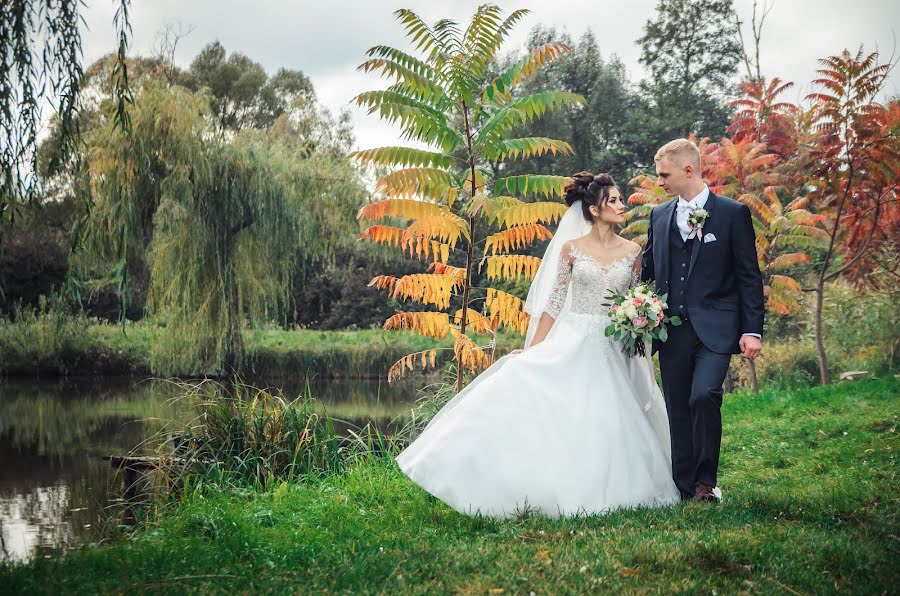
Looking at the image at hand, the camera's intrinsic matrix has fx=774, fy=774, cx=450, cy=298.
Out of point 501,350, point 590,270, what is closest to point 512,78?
point 590,270

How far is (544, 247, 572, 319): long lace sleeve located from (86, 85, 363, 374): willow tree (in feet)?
37.1

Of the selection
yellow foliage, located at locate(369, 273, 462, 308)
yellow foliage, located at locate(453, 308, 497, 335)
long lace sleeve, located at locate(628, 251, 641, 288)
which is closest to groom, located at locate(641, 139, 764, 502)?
long lace sleeve, located at locate(628, 251, 641, 288)

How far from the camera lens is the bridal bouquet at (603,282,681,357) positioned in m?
4.62

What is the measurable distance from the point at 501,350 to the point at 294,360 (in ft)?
19.7

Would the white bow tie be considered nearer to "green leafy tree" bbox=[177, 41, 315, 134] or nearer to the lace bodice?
the lace bodice

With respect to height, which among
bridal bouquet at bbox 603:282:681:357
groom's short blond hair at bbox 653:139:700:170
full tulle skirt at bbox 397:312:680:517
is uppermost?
groom's short blond hair at bbox 653:139:700:170

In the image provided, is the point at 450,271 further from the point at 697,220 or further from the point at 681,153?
the point at 697,220

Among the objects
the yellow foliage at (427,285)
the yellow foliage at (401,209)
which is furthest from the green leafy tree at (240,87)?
the yellow foliage at (427,285)

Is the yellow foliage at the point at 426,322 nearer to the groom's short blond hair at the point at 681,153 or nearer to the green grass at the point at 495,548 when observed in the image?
the green grass at the point at 495,548

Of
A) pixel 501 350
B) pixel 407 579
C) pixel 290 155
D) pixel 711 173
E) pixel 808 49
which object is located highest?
pixel 808 49

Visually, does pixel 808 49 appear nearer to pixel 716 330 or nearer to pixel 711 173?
pixel 711 173

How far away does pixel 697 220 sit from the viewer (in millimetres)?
4617

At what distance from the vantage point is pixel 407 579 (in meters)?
3.29

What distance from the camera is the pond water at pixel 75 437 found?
23.9 ft
